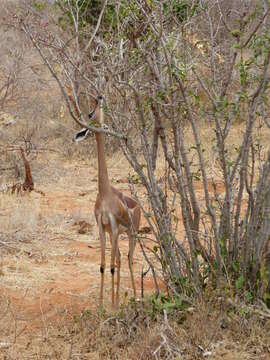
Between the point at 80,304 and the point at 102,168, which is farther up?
the point at 102,168

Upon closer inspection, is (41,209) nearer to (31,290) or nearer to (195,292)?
(31,290)

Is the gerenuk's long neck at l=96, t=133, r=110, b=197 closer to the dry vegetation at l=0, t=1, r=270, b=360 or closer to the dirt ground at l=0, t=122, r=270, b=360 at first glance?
the dry vegetation at l=0, t=1, r=270, b=360

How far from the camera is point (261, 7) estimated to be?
12.1 feet

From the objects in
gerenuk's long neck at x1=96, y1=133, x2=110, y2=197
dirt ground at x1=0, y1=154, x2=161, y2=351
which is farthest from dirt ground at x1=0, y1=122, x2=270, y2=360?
gerenuk's long neck at x1=96, y1=133, x2=110, y2=197

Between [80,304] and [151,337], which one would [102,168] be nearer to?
[80,304]

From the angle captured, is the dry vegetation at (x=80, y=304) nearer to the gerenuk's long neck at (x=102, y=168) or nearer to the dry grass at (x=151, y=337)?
the dry grass at (x=151, y=337)

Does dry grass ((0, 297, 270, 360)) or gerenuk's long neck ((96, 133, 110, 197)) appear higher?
gerenuk's long neck ((96, 133, 110, 197))

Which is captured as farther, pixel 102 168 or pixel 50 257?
pixel 50 257

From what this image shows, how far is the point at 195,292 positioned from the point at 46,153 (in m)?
8.66

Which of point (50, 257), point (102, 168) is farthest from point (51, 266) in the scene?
point (102, 168)

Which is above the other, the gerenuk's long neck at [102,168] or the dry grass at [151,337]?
the gerenuk's long neck at [102,168]

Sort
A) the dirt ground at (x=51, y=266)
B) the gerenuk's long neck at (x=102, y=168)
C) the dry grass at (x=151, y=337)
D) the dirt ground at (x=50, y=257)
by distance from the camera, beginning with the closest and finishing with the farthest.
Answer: the dry grass at (x=151, y=337)
the dirt ground at (x=51, y=266)
the gerenuk's long neck at (x=102, y=168)
the dirt ground at (x=50, y=257)

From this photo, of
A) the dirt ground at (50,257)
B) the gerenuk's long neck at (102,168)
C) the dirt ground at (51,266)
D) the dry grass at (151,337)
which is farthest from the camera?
the dirt ground at (50,257)

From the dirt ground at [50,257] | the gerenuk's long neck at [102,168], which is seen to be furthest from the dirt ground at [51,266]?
the gerenuk's long neck at [102,168]
